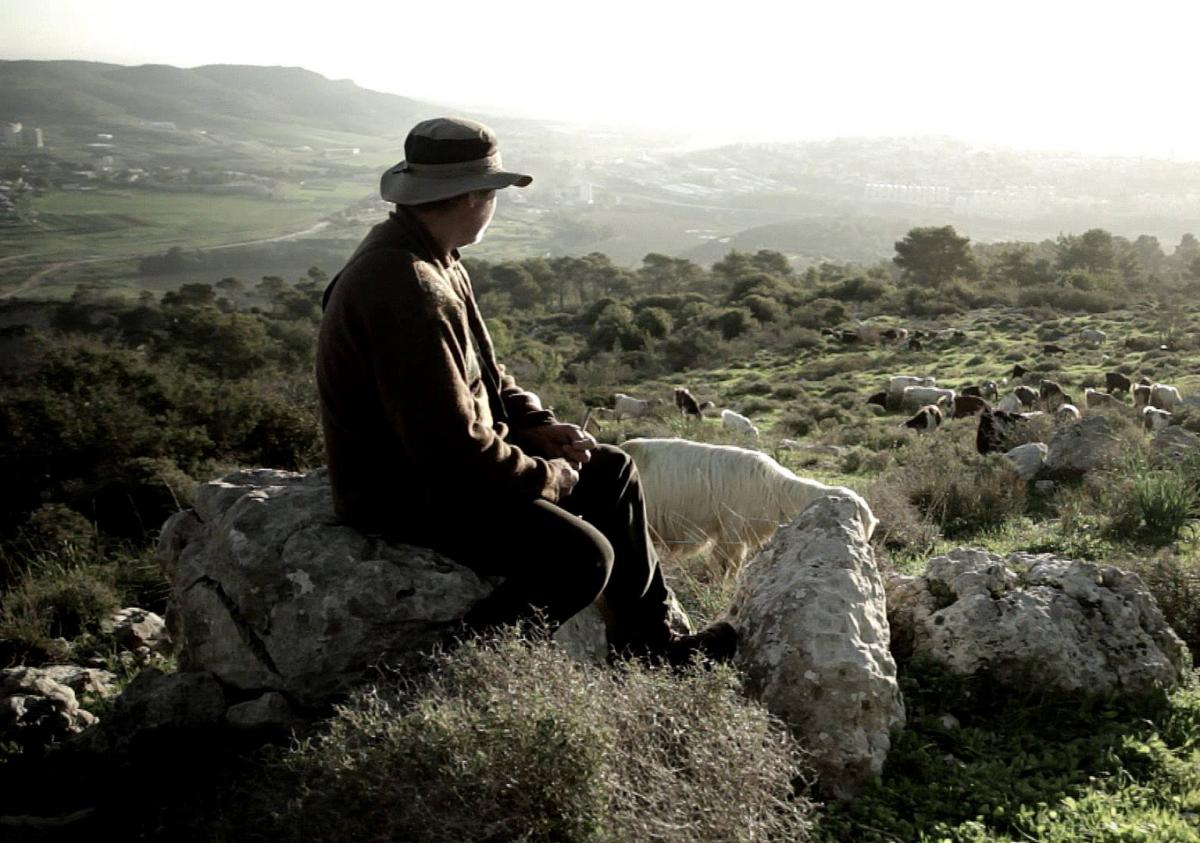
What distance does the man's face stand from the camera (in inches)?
123

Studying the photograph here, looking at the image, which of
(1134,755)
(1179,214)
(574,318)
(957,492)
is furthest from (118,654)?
(1179,214)

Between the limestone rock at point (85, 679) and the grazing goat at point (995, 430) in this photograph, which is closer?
the limestone rock at point (85, 679)

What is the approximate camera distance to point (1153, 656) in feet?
11.6

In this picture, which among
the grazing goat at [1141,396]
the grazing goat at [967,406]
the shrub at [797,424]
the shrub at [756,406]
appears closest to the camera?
the grazing goat at [1141,396]

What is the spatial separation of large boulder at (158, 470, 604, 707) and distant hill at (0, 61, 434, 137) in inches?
2605

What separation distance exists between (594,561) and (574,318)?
123ft

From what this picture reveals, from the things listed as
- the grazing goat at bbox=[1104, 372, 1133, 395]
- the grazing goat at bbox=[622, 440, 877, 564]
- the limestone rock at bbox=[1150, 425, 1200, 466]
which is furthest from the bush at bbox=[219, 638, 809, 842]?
the grazing goat at bbox=[1104, 372, 1133, 395]

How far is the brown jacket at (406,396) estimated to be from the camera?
2838 millimetres

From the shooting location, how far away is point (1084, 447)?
8.11m

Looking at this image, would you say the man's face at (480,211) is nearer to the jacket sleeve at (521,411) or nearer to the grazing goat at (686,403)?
the jacket sleeve at (521,411)

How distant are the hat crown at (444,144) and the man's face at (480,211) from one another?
0.13 meters

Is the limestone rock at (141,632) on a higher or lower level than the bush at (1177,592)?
lower

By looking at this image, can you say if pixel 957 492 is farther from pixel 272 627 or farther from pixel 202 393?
pixel 202 393

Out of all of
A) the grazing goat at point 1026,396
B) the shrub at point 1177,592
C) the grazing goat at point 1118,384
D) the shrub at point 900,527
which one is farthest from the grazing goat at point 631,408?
the shrub at point 1177,592
